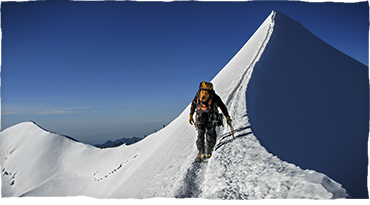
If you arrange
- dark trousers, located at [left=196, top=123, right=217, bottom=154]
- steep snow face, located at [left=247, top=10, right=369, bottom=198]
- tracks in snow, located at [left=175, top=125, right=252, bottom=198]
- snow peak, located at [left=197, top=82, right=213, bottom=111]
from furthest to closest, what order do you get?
steep snow face, located at [left=247, top=10, right=369, bottom=198] → dark trousers, located at [left=196, top=123, right=217, bottom=154] → snow peak, located at [left=197, top=82, right=213, bottom=111] → tracks in snow, located at [left=175, top=125, right=252, bottom=198]

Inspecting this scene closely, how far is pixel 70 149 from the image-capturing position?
2731cm

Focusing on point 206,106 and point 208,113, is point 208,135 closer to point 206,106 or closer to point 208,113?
point 208,113

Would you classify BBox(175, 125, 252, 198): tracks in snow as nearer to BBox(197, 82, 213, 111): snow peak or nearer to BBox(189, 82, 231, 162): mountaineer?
BBox(189, 82, 231, 162): mountaineer

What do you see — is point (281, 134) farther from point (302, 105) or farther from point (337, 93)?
point (337, 93)

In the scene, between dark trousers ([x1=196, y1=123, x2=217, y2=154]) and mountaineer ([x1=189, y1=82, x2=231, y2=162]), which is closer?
mountaineer ([x1=189, y1=82, x2=231, y2=162])

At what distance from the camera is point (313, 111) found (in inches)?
295

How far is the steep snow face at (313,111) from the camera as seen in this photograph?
18.1 ft

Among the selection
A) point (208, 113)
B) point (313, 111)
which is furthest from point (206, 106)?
point (313, 111)

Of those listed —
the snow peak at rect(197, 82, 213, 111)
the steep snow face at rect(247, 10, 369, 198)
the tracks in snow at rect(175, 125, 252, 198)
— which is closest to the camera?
the tracks in snow at rect(175, 125, 252, 198)

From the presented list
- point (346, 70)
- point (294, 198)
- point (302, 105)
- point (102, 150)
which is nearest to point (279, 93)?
point (302, 105)

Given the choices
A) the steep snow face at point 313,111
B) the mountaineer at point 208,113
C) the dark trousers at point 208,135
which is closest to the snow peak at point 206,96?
the mountaineer at point 208,113

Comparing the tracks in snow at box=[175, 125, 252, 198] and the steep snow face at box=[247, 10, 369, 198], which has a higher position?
the steep snow face at box=[247, 10, 369, 198]

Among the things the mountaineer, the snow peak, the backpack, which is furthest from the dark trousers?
the snow peak

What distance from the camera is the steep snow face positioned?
5.52 meters
